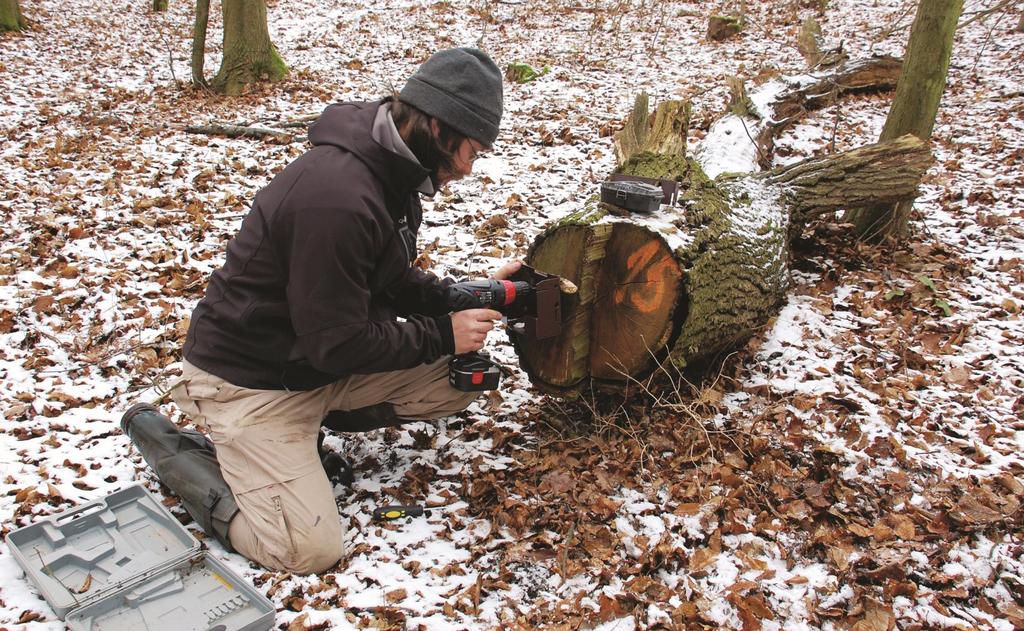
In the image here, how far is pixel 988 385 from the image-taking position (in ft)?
11.5

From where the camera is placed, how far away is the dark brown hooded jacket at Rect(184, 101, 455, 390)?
2406 mm

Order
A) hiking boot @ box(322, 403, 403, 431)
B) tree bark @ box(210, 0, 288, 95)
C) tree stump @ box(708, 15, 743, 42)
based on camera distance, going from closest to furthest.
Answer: hiking boot @ box(322, 403, 403, 431), tree bark @ box(210, 0, 288, 95), tree stump @ box(708, 15, 743, 42)

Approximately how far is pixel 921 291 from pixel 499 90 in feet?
11.3

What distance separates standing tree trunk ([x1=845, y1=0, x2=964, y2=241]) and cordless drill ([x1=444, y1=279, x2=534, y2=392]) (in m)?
3.43

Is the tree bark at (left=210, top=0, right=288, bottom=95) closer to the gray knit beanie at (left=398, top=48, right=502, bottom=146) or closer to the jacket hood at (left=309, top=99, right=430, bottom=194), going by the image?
the jacket hood at (left=309, top=99, right=430, bottom=194)

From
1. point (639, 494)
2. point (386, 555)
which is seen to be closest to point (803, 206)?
point (639, 494)

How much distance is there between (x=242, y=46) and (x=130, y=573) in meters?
9.13

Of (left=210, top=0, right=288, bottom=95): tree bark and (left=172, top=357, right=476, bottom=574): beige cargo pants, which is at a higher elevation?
(left=210, top=0, right=288, bottom=95): tree bark

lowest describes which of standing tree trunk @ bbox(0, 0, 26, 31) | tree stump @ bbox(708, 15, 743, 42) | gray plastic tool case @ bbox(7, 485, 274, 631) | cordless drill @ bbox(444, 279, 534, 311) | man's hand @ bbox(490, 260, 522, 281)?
gray plastic tool case @ bbox(7, 485, 274, 631)

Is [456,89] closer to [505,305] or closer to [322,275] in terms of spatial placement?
[322,275]

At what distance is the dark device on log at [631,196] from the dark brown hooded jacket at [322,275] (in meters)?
0.98

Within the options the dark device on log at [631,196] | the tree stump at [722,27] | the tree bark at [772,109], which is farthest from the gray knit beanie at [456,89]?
the tree stump at [722,27]

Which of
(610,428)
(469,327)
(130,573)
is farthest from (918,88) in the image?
(130,573)

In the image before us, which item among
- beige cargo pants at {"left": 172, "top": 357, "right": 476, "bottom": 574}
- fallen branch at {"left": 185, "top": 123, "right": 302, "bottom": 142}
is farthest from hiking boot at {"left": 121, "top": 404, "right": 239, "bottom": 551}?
fallen branch at {"left": 185, "top": 123, "right": 302, "bottom": 142}
